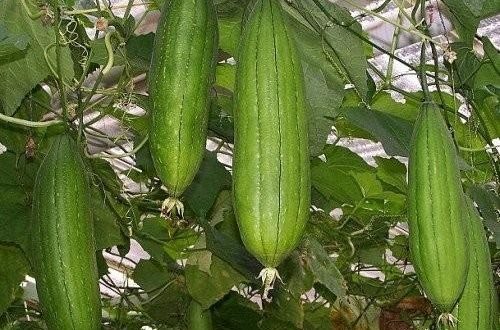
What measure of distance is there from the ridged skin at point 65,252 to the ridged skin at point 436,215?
42 centimetres

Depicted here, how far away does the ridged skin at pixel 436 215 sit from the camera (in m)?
1.04

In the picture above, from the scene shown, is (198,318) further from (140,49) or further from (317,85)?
(317,85)

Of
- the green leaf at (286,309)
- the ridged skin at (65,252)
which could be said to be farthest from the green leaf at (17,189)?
the green leaf at (286,309)

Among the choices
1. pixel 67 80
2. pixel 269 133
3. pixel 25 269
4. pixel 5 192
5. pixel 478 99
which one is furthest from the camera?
pixel 25 269

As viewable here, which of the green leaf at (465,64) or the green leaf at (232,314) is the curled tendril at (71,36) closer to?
the green leaf at (465,64)

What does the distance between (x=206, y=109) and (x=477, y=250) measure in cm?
42

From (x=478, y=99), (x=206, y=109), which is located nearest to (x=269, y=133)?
(x=206, y=109)

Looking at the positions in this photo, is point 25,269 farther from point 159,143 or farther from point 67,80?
point 159,143

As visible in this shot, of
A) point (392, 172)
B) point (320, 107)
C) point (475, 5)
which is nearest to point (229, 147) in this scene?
point (392, 172)

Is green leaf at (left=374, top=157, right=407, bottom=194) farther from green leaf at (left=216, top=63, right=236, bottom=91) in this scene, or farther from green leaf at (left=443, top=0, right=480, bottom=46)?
green leaf at (left=443, top=0, right=480, bottom=46)

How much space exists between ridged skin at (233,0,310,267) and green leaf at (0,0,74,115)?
1.66 feet

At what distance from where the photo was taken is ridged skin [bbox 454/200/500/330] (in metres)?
1.19

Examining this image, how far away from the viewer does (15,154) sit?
6.19ft

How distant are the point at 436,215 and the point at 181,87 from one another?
331mm
